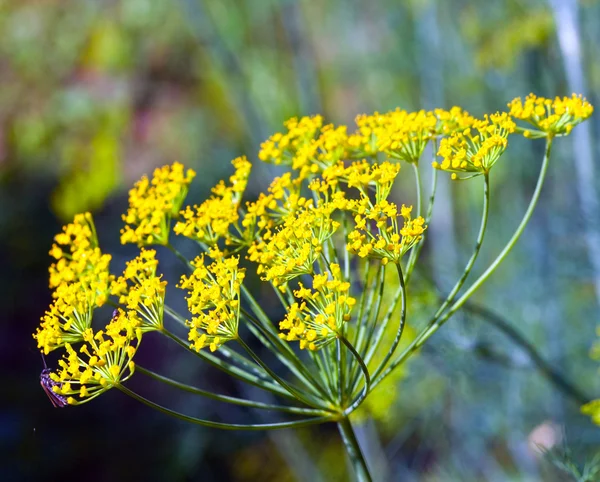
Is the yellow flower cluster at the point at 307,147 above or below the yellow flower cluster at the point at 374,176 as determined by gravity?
above

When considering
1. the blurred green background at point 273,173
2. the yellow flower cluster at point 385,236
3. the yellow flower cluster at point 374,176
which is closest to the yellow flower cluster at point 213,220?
the yellow flower cluster at point 374,176

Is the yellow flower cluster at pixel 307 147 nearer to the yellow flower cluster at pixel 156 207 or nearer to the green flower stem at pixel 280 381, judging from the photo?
the yellow flower cluster at pixel 156 207

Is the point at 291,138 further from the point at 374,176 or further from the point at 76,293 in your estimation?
the point at 76,293

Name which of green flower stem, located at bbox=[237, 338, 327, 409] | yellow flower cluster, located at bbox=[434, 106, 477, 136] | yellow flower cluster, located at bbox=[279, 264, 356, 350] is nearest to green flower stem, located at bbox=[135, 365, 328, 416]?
green flower stem, located at bbox=[237, 338, 327, 409]

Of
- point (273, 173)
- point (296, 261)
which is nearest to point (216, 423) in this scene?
point (296, 261)

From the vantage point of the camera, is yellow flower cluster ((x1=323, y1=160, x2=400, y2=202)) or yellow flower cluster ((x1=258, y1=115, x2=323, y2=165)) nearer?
yellow flower cluster ((x1=323, y1=160, x2=400, y2=202))

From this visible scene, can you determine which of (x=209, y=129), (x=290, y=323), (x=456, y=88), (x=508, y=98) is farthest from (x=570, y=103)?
(x=209, y=129)

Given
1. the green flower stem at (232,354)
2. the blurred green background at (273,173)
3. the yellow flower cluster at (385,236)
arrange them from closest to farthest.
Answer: the yellow flower cluster at (385,236), the green flower stem at (232,354), the blurred green background at (273,173)

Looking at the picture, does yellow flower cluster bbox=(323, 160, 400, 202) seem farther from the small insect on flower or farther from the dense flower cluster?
the small insect on flower
